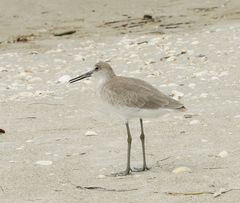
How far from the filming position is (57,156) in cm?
675

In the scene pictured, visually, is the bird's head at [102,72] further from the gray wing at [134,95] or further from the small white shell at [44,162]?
the small white shell at [44,162]

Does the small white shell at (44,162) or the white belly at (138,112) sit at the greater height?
the white belly at (138,112)

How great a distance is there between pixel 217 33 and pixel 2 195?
7.95 meters

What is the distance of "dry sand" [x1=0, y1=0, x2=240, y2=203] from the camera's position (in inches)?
229

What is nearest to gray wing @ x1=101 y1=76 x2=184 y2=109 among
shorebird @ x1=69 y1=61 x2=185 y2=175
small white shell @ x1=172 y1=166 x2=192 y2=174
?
shorebird @ x1=69 y1=61 x2=185 y2=175

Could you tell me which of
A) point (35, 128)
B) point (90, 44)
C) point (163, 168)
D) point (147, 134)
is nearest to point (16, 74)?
point (90, 44)

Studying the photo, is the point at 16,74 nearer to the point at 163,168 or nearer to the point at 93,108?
the point at 93,108

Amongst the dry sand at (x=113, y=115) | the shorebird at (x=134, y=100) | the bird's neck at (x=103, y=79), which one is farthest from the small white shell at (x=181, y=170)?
the bird's neck at (x=103, y=79)

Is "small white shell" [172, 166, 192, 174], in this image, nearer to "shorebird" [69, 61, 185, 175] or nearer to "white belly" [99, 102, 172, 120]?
"shorebird" [69, 61, 185, 175]

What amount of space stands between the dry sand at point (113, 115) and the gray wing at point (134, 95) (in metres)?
0.55

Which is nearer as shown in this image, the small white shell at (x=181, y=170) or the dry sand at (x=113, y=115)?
the dry sand at (x=113, y=115)

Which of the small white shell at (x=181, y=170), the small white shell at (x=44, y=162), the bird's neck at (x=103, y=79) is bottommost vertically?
the small white shell at (x=181, y=170)

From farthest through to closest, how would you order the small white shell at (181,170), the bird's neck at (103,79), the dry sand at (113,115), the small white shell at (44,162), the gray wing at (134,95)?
the bird's neck at (103,79), the small white shell at (44,162), the gray wing at (134,95), the small white shell at (181,170), the dry sand at (113,115)

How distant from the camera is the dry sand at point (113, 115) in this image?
5.80 meters
